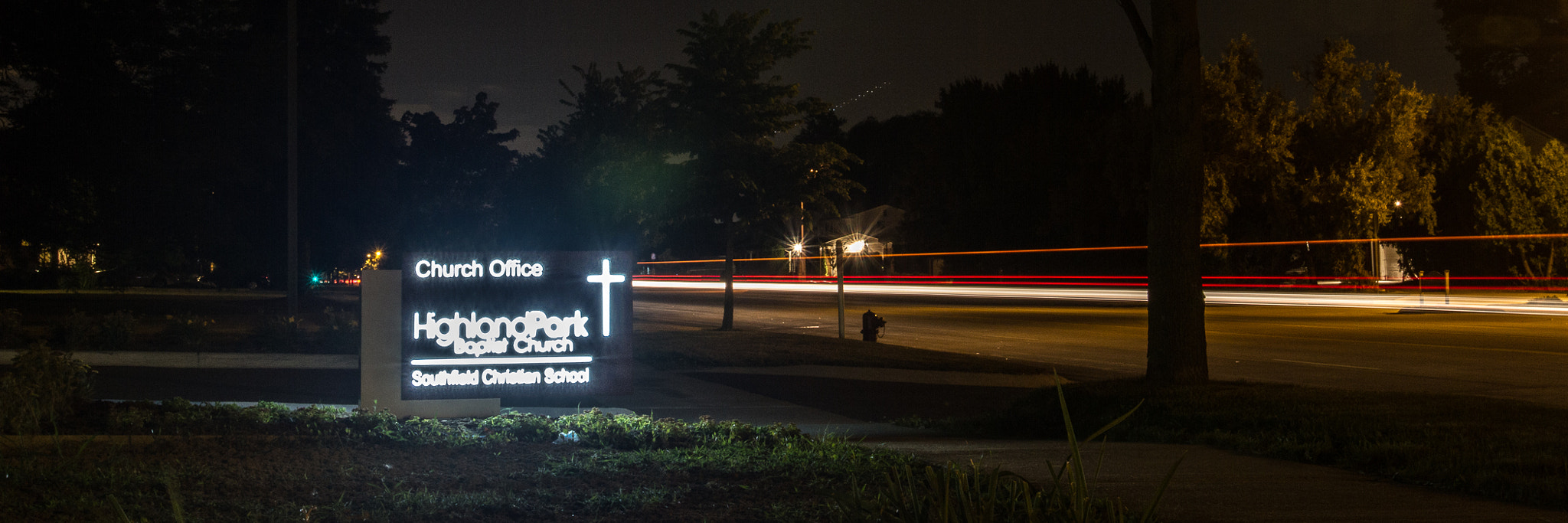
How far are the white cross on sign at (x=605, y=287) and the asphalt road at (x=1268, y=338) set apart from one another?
882cm

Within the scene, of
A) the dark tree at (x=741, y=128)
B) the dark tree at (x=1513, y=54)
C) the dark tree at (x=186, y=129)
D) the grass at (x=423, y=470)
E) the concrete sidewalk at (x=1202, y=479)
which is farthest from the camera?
the dark tree at (x=1513, y=54)

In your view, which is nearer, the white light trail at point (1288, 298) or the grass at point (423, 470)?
the grass at point (423, 470)

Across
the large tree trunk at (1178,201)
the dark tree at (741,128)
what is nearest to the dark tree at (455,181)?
the dark tree at (741,128)

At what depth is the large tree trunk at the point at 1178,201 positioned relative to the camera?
32.6 ft

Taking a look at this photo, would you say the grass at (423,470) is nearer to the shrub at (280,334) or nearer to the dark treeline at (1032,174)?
the shrub at (280,334)

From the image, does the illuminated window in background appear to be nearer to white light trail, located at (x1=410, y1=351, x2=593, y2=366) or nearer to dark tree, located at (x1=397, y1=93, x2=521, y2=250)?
dark tree, located at (x1=397, y1=93, x2=521, y2=250)

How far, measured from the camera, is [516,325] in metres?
8.55

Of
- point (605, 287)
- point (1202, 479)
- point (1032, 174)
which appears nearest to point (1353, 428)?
point (1202, 479)

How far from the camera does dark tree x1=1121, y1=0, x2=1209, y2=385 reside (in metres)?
9.92

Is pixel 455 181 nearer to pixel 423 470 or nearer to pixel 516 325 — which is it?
pixel 516 325

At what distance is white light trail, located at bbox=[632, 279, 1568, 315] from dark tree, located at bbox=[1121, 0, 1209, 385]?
2184 centimetres

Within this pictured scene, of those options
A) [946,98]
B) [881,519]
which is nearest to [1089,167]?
[946,98]

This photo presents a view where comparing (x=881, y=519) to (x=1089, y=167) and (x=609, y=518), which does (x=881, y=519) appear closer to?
(x=609, y=518)

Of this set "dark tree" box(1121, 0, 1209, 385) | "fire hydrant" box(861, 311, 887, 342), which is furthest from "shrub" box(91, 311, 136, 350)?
"dark tree" box(1121, 0, 1209, 385)
